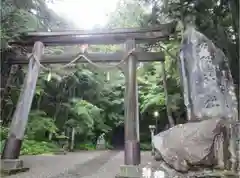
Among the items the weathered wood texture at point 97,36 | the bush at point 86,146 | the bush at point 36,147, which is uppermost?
the weathered wood texture at point 97,36

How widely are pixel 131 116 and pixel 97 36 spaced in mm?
2742

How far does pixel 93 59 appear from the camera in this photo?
7.62m

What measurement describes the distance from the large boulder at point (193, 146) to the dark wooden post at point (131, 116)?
1.20 metres

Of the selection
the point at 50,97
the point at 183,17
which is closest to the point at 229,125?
the point at 183,17

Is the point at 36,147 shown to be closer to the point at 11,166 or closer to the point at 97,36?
the point at 11,166

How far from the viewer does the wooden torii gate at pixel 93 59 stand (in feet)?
20.4

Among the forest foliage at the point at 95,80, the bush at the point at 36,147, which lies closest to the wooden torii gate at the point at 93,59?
the forest foliage at the point at 95,80

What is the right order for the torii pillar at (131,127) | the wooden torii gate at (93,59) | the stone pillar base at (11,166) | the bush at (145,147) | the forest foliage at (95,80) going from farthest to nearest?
the bush at (145,147) < the forest foliage at (95,80) < the wooden torii gate at (93,59) < the stone pillar base at (11,166) < the torii pillar at (131,127)

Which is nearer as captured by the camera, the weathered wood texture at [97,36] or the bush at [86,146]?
the weathered wood texture at [97,36]

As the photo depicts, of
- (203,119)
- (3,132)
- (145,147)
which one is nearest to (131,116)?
(203,119)

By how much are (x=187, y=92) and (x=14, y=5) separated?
5397 mm

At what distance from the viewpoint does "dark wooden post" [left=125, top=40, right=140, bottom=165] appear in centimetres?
605

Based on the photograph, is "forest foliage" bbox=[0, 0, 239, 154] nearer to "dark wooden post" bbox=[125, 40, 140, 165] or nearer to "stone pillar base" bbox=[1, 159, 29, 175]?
"dark wooden post" bbox=[125, 40, 140, 165]

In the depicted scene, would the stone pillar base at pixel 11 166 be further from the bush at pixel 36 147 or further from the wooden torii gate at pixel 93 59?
the bush at pixel 36 147
